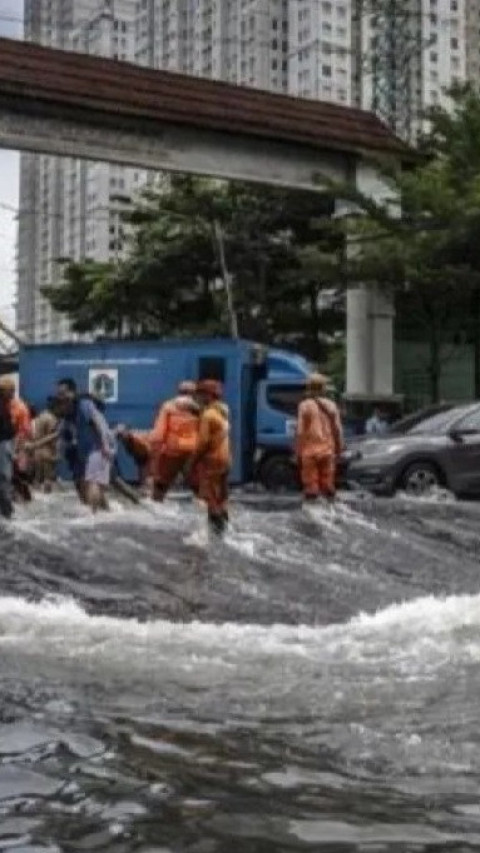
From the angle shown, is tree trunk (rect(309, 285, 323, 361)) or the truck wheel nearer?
the truck wheel

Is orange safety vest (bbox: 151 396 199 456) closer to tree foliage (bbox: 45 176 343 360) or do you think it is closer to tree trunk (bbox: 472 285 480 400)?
tree trunk (bbox: 472 285 480 400)

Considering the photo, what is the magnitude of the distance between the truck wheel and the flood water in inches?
444

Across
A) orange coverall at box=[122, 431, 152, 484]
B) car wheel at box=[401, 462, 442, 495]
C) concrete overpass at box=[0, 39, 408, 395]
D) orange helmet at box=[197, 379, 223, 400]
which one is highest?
concrete overpass at box=[0, 39, 408, 395]

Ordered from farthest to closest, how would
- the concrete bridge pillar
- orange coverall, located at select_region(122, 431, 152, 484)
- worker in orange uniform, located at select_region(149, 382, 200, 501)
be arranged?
the concrete bridge pillar → orange coverall, located at select_region(122, 431, 152, 484) → worker in orange uniform, located at select_region(149, 382, 200, 501)

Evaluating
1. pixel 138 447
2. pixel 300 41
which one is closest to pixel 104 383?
pixel 138 447

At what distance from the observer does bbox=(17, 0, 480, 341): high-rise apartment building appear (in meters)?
43.1

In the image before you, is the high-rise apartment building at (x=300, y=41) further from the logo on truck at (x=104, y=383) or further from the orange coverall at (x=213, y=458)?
the orange coverall at (x=213, y=458)

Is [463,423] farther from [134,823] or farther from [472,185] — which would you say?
[134,823]

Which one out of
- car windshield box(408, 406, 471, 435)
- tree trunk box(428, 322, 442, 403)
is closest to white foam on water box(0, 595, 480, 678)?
car windshield box(408, 406, 471, 435)

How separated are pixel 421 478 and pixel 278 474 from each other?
6.49m

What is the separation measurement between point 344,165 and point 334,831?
29.1 m

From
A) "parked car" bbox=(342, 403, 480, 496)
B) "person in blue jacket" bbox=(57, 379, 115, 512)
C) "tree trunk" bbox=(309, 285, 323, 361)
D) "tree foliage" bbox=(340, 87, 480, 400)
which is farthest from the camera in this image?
"tree trunk" bbox=(309, 285, 323, 361)

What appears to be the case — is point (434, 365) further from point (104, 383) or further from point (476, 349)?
point (104, 383)

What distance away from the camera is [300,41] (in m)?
44.5
